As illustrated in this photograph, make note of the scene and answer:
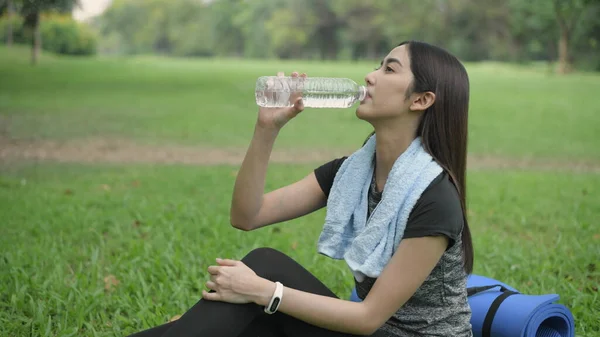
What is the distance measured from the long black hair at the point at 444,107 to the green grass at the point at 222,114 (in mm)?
9123

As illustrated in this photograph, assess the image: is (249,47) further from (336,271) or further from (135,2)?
(336,271)

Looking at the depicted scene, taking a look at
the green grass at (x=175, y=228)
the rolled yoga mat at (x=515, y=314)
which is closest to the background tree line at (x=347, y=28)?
the green grass at (x=175, y=228)

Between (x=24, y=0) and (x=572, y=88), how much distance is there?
16.1 m

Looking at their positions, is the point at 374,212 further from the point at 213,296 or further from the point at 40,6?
the point at 40,6

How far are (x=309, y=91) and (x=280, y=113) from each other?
0.58 ft

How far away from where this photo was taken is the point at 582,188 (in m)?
8.07

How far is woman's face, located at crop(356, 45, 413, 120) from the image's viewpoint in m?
2.58

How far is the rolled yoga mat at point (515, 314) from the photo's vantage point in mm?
3061

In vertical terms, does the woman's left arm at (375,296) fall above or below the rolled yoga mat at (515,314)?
above

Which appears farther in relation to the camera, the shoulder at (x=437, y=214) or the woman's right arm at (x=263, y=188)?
the woman's right arm at (x=263, y=188)

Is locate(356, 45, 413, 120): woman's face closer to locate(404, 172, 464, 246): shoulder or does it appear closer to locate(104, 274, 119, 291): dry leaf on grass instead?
locate(404, 172, 464, 246): shoulder

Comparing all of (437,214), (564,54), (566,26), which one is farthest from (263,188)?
(566,26)

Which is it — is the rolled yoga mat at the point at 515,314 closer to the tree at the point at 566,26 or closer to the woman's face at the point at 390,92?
the woman's face at the point at 390,92

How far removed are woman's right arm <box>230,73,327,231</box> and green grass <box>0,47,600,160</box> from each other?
889cm
